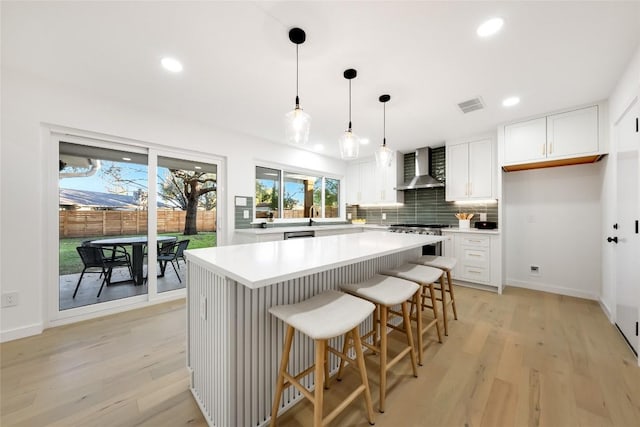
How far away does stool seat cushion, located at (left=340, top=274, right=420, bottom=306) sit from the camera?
148 cm

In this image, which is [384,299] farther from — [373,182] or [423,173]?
[373,182]

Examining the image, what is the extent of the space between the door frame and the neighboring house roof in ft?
0.31

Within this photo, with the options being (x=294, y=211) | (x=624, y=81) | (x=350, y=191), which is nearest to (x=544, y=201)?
(x=624, y=81)

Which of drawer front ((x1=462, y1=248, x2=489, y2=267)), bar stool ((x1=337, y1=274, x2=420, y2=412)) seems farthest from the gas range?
bar stool ((x1=337, y1=274, x2=420, y2=412))

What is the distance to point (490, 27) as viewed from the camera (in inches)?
64.1

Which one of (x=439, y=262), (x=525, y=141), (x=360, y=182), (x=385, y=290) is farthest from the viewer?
(x=360, y=182)

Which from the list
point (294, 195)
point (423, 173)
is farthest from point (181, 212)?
point (423, 173)

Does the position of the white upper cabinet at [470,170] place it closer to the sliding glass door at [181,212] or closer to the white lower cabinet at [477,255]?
→ the white lower cabinet at [477,255]

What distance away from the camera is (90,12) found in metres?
1.55

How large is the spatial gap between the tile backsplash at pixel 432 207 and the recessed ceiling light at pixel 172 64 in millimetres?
4200

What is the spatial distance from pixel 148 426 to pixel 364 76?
294 cm

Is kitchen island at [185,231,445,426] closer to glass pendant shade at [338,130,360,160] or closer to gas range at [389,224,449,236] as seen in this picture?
glass pendant shade at [338,130,360,160]

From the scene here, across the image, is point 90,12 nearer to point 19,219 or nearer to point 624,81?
point 19,219

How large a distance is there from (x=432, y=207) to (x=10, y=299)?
18.4 feet
